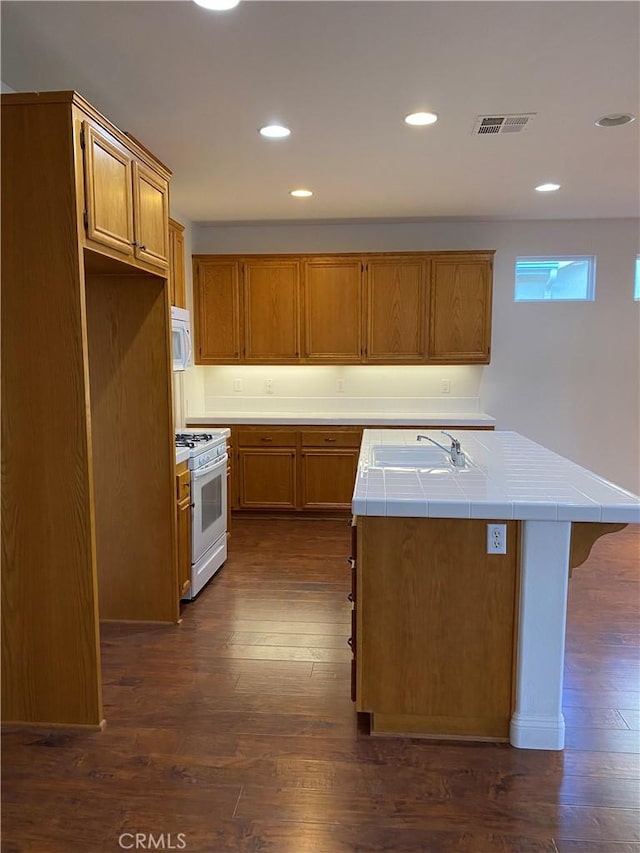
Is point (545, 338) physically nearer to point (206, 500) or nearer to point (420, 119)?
point (420, 119)

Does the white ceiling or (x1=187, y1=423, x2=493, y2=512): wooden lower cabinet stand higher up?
the white ceiling

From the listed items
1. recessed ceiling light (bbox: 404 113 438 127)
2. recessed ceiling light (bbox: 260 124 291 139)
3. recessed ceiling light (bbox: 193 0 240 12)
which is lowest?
recessed ceiling light (bbox: 193 0 240 12)

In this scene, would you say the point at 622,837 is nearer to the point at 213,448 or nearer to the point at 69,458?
the point at 69,458

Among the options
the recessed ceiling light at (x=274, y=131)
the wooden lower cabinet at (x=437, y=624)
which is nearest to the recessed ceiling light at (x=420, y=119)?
the recessed ceiling light at (x=274, y=131)

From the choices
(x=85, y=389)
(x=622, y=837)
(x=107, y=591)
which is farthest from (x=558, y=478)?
(x=107, y=591)

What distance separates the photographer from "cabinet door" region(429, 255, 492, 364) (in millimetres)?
5137

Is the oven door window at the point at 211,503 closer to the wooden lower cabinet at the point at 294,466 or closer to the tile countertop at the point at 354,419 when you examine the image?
the wooden lower cabinet at the point at 294,466

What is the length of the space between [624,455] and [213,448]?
3913 millimetres

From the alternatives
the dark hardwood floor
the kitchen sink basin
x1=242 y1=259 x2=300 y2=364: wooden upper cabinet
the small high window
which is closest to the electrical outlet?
the dark hardwood floor

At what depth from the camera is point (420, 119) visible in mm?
2934

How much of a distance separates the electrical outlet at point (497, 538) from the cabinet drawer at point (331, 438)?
120 inches

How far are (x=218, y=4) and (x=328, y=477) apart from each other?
377 cm

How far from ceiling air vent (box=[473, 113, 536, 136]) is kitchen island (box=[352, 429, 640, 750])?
74.1 inches

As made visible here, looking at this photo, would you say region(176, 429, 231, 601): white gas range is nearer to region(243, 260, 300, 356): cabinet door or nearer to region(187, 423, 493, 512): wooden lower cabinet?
region(187, 423, 493, 512): wooden lower cabinet
